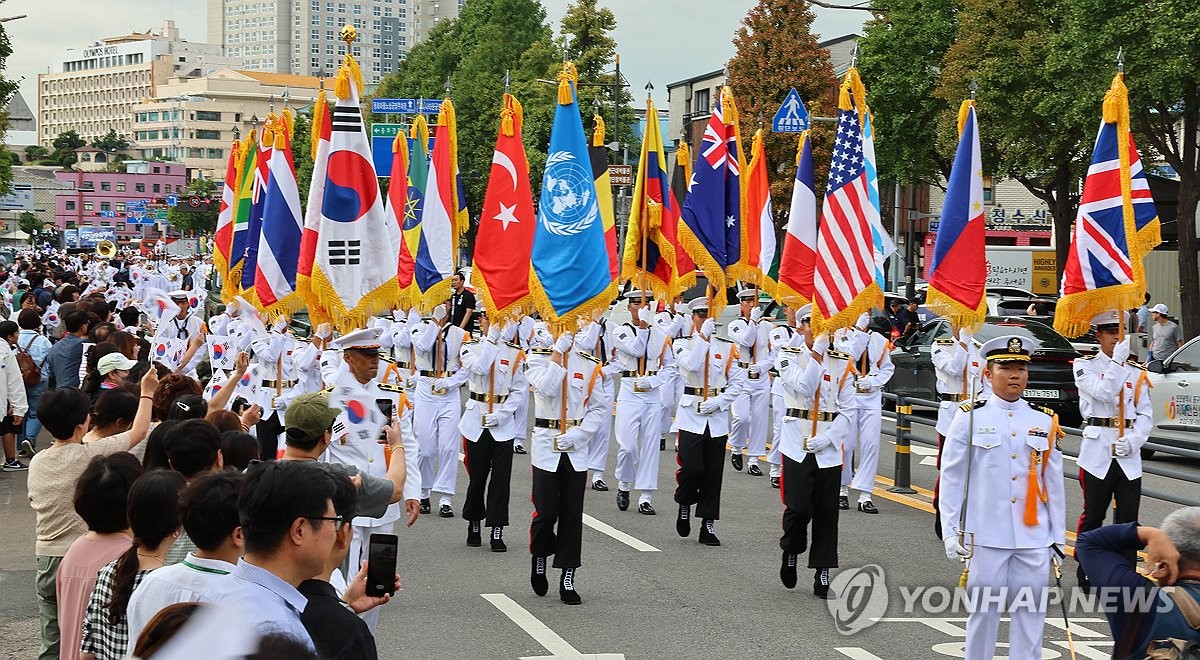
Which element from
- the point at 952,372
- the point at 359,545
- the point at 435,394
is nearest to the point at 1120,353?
the point at 952,372

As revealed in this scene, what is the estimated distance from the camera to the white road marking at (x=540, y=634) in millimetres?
8336

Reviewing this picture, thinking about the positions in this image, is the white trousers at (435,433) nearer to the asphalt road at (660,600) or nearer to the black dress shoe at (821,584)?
the asphalt road at (660,600)

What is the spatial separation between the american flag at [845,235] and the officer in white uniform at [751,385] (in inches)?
143

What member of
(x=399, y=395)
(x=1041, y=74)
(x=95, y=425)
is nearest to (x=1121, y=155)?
(x=399, y=395)

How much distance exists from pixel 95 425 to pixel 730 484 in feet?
31.5

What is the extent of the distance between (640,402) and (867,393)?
2.37m

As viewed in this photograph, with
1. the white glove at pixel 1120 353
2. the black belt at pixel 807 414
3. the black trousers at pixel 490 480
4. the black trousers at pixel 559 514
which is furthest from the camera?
the black trousers at pixel 490 480

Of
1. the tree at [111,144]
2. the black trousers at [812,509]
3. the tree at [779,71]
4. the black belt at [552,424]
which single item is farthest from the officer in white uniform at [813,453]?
the tree at [111,144]

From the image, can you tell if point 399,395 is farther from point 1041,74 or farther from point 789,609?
point 1041,74

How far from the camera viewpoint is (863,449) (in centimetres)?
1438

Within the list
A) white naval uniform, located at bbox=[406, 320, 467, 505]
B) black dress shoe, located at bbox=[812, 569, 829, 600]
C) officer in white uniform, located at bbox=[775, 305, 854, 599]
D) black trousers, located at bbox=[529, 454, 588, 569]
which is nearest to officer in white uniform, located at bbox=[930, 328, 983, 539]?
officer in white uniform, located at bbox=[775, 305, 854, 599]

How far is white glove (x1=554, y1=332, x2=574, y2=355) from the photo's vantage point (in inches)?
422

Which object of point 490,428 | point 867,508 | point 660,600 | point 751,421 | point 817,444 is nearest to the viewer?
point 660,600

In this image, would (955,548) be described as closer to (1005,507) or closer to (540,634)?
(1005,507)
